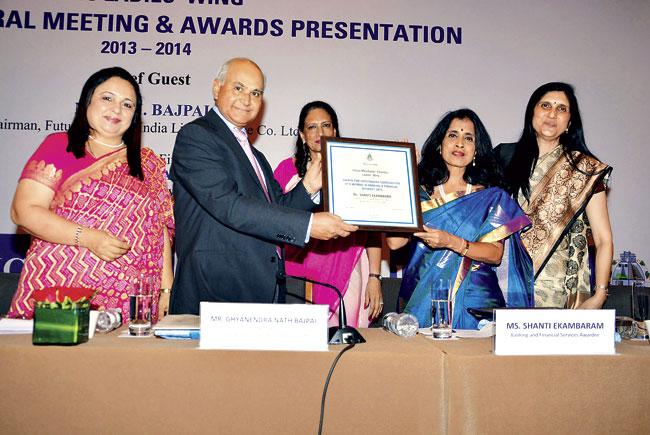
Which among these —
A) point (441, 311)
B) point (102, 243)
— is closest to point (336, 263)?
point (102, 243)

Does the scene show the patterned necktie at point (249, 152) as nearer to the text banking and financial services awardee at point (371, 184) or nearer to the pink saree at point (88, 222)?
the text banking and financial services awardee at point (371, 184)

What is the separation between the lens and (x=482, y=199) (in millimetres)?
2420

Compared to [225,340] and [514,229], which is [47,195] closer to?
[225,340]

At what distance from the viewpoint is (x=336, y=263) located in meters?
2.94

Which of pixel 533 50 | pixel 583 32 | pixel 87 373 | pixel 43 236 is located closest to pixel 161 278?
pixel 43 236

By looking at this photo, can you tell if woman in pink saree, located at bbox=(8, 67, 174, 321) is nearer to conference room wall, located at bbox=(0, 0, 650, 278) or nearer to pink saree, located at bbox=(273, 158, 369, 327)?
pink saree, located at bbox=(273, 158, 369, 327)

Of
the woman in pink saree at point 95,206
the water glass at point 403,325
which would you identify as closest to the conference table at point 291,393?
the water glass at point 403,325

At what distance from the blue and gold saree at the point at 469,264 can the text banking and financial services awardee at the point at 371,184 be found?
476mm

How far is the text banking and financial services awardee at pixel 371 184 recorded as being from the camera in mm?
1873

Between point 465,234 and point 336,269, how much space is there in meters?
0.75

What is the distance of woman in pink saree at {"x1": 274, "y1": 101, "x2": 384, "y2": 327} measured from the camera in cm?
291

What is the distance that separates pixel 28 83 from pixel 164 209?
1.93m

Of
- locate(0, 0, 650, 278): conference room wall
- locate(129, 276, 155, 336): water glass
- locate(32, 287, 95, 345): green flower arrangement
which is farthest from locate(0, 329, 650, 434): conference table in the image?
locate(0, 0, 650, 278): conference room wall

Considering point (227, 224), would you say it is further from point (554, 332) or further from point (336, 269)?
point (336, 269)
